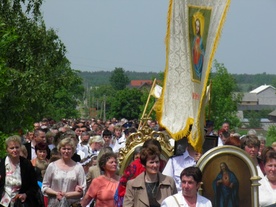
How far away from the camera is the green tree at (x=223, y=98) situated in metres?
61.5

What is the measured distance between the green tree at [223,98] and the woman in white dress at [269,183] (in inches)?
1871

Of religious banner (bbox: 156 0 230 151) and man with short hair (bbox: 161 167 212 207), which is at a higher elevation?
religious banner (bbox: 156 0 230 151)

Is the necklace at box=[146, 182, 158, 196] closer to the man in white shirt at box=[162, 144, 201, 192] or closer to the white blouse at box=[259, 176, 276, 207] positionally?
the man in white shirt at box=[162, 144, 201, 192]

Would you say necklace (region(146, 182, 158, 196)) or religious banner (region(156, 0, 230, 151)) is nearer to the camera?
necklace (region(146, 182, 158, 196))

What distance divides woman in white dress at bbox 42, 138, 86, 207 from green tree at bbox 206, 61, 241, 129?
46737mm

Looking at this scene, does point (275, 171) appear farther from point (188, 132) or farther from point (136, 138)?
point (136, 138)

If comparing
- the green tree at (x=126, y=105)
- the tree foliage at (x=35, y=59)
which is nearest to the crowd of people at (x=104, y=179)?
the tree foliage at (x=35, y=59)

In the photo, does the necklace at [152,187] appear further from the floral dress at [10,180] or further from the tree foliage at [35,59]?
the tree foliage at [35,59]

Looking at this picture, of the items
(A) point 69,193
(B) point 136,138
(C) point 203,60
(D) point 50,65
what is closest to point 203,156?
(C) point 203,60

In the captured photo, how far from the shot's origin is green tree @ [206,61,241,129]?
6153 cm

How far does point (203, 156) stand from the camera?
10648 millimetres

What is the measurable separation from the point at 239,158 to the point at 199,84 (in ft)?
3.46

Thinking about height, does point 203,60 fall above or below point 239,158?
above

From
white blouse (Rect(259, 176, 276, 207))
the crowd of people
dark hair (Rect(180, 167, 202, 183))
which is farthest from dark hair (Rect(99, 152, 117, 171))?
dark hair (Rect(180, 167, 202, 183))
